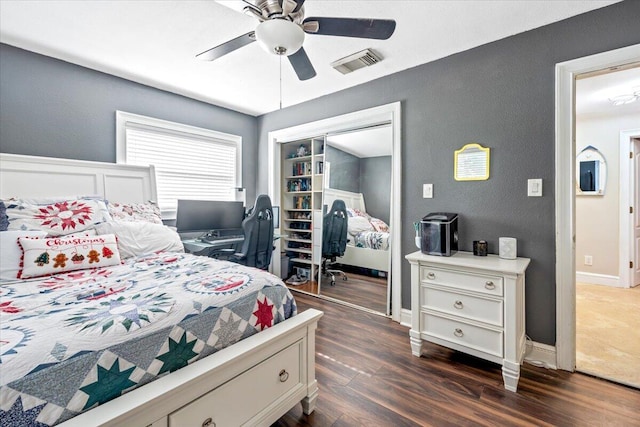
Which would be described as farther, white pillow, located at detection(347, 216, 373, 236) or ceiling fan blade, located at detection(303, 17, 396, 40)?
white pillow, located at detection(347, 216, 373, 236)

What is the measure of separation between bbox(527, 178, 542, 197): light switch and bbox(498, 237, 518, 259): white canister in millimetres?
357

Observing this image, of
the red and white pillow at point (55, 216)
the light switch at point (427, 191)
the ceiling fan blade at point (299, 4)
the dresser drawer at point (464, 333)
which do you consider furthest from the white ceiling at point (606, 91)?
the red and white pillow at point (55, 216)

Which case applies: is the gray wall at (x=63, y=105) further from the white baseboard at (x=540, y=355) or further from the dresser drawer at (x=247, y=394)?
the white baseboard at (x=540, y=355)

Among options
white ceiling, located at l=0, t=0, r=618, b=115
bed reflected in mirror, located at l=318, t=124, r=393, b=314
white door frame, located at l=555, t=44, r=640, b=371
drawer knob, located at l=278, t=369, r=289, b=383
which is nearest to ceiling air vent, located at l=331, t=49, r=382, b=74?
white ceiling, located at l=0, t=0, r=618, b=115

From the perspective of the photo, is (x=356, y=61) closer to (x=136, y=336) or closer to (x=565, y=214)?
(x=565, y=214)

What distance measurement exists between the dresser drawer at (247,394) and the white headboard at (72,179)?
2.40m

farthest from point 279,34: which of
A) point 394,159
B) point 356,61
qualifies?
point 394,159

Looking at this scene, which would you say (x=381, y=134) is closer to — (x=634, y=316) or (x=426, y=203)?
(x=426, y=203)

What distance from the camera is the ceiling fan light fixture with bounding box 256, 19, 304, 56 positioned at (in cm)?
146

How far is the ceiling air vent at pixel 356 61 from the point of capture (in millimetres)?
2451

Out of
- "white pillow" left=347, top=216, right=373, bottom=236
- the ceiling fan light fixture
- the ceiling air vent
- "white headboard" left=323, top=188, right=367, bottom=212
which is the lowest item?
"white pillow" left=347, top=216, right=373, bottom=236

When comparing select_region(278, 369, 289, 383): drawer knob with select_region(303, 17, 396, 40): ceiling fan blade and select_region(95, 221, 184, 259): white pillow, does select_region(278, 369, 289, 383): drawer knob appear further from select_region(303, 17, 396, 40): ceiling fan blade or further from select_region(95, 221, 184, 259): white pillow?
select_region(303, 17, 396, 40): ceiling fan blade

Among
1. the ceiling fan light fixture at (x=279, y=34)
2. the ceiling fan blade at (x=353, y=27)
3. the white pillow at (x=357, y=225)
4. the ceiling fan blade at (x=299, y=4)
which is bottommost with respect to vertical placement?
the white pillow at (x=357, y=225)

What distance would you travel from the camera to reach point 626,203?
3719mm
